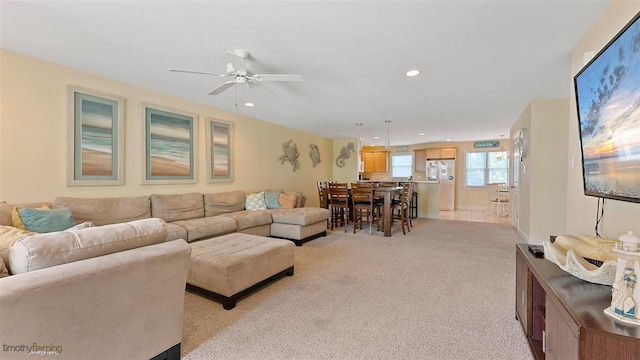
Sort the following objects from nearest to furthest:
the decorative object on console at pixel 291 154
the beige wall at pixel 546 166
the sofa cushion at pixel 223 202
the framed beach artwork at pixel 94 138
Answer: the framed beach artwork at pixel 94 138 < the beige wall at pixel 546 166 < the sofa cushion at pixel 223 202 < the decorative object on console at pixel 291 154

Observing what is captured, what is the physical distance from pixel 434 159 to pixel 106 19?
366 inches

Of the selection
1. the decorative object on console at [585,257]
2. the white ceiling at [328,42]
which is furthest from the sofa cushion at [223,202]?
the decorative object on console at [585,257]

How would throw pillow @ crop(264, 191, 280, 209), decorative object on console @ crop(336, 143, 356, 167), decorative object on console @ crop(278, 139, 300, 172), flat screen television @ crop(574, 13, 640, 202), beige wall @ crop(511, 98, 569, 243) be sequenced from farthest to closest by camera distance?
decorative object on console @ crop(336, 143, 356, 167) < decorative object on console @ crop(278, 139, 300, 172) < throw pillow @ crop(264, 191, 280, 209) < beige wall @ crop(511, 98, 569, 243) < flat screen television @ crop(574, 13, 640, 202)

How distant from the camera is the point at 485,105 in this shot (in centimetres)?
445

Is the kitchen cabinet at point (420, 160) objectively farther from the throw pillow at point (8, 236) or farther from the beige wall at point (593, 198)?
the throw pillow at point (8, 236)

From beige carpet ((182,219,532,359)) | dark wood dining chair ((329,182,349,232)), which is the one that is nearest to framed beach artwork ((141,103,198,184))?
beige carpet ((182,219,532,359))

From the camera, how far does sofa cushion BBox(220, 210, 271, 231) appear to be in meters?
4.00

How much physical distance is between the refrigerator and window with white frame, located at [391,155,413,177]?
3.22 feet

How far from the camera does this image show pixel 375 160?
1013 cm

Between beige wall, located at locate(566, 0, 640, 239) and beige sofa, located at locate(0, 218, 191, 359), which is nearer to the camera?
beige sofa, located at locate(0, 218, 191, 359)

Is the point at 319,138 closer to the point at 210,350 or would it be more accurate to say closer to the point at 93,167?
the point at 93,167

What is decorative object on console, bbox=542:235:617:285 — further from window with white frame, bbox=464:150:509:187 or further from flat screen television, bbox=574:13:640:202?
window with white frame, bbox=464:150:509:187

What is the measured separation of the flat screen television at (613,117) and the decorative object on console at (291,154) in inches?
208

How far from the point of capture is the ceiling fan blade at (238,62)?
2588 millimetres
